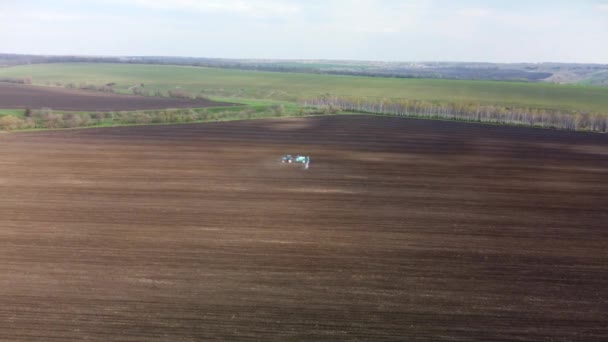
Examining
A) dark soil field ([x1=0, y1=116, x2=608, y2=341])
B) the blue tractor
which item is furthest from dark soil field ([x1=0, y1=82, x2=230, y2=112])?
the blue tractor

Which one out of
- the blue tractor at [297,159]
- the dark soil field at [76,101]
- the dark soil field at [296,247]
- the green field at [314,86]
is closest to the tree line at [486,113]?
the green field at [314,86]

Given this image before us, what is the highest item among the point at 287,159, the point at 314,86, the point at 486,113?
the point at 314,86

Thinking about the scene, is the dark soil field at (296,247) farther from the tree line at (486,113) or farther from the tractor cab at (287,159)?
the tree line at (486,113)

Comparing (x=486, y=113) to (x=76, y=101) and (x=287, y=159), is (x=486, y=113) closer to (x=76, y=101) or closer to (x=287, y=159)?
(x=287, y=159)

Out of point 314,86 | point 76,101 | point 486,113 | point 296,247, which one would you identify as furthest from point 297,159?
point 314,86

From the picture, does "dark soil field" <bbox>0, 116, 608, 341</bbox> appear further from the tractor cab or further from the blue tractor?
the tractor cab
